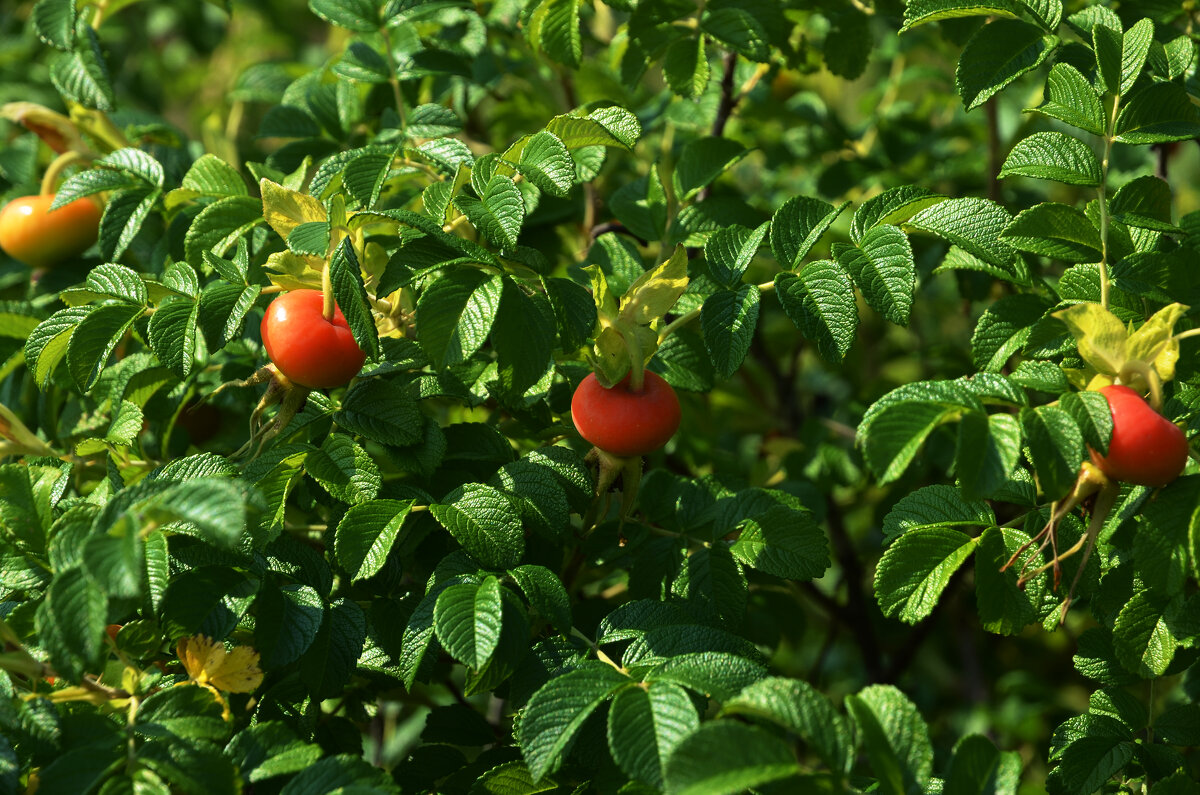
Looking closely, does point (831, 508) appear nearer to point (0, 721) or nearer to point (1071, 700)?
point (1071, 700)

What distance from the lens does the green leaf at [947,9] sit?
4.58 ft

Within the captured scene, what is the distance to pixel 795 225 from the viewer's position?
1.42 metres

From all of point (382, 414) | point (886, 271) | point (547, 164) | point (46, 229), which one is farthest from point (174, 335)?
point (886, 271)

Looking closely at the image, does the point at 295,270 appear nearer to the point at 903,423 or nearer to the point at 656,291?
the point at 656,291

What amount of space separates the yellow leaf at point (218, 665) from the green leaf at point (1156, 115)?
1.27 metres

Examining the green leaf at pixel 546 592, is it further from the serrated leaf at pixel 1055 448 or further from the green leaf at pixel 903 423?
the serrated leaf at pixel 1055 448

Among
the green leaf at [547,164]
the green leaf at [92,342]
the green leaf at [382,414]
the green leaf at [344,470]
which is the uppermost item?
the green leaf at [547,164]

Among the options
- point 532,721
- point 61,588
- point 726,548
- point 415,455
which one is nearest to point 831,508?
point 726,548

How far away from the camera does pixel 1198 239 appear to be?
143 centimetres

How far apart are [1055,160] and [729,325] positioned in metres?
0.47

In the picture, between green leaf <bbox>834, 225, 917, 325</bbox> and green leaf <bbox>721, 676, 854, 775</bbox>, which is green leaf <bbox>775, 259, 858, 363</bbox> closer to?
green leaf <bbox>834, 225, 917, 325</bbox>

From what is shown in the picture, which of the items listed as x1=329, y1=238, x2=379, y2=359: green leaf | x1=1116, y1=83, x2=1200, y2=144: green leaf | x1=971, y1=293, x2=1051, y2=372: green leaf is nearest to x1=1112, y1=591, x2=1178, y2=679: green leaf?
x1=971, y1=293, x2=1051, y2=372: green leaf

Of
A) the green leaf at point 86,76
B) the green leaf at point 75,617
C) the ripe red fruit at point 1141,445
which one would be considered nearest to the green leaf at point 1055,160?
the ripe red fruit at point 1141,445

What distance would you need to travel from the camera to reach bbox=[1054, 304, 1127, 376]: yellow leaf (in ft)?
3.68
